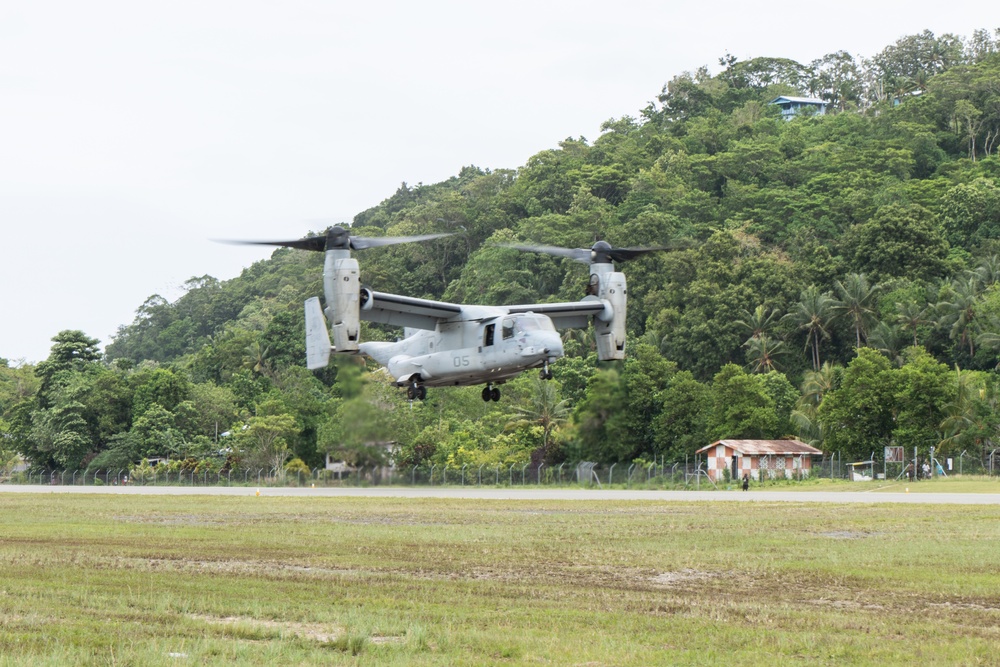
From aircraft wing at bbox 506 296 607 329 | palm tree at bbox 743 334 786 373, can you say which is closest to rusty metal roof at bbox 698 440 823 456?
palm tree at bbox 743 334 786 373

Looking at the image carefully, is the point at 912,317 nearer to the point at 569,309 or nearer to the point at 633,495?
the point at 633,495

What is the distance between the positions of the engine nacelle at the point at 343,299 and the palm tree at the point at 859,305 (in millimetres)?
77560

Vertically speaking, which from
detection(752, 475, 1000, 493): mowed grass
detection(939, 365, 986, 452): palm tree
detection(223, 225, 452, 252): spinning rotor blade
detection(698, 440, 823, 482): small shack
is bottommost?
detection(752, 475, 1000, 493): mowed grass

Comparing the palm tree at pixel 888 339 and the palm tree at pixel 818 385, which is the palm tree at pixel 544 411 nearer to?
the palm tree at pixel 818 385

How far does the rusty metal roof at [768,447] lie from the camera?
3081 inches

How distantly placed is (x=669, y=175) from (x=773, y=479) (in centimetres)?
9231

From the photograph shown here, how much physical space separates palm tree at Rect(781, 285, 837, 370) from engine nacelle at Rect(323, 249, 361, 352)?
251 ft

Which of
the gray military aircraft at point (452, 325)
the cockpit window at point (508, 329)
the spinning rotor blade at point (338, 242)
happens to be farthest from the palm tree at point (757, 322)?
the spinning rotor blade at point (338, 242)

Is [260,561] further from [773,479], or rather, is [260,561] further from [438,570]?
[773,479]

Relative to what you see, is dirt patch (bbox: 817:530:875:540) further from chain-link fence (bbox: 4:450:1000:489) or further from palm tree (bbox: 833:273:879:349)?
palm tree (bbox: 833:273:879:349)

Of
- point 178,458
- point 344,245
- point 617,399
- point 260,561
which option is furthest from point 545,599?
point 178,458

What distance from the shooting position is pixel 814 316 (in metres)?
109

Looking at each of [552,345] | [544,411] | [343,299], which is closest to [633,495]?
[552,345]

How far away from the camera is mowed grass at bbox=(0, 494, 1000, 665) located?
54.7 ft
